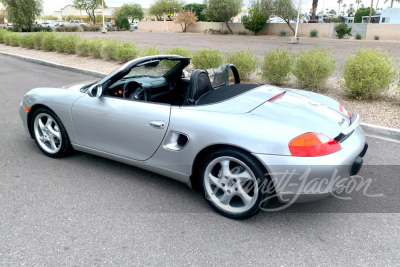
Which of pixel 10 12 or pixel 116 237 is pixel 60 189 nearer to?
pixel 116 237

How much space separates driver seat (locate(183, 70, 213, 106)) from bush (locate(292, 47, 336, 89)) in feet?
15.4

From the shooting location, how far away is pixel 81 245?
8.25 feet

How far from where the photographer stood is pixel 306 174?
8.20ft

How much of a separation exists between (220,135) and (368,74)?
512 cm

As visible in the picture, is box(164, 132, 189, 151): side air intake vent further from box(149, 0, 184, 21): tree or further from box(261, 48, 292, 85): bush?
box(149, 0, 184, 21): tree

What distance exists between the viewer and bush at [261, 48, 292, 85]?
310 inches

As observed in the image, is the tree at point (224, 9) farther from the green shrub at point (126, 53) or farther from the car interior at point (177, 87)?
the car interior at point (177, 87)

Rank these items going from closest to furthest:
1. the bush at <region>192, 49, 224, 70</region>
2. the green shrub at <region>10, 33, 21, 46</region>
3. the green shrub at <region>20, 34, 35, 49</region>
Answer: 1. the bush at <region>192, 49, 224, 70</region>
2. the green shrub at <region>20, 34, 35, 49</region>
3. the green shrub at <region>10, 33, 21, 46</region>

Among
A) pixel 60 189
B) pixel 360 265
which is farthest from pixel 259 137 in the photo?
pixel 60 189

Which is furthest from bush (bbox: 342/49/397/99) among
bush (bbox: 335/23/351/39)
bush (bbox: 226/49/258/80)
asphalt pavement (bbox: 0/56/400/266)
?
bush (bbox: 335/23/351/39)

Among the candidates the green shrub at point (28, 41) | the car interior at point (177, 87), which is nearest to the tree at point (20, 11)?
the green shrub at point (28, 41)

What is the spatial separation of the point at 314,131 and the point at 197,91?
3.84 feet

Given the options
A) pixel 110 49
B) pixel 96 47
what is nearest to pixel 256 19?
pixel 96 47

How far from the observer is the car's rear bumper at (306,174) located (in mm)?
2492
